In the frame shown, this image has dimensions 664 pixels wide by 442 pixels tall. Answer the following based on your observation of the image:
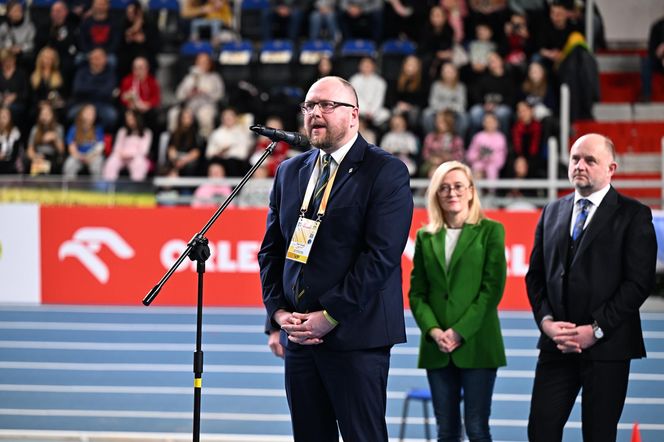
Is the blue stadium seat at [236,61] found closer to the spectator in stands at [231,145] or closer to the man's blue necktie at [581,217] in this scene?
the spectator in stands at [231,145]

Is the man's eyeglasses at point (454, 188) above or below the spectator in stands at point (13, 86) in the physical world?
below

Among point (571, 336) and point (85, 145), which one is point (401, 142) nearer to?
point (85, 145)

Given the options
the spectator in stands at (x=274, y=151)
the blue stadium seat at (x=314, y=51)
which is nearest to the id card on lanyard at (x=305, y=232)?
the spectator in stands at (x=274, y=151)

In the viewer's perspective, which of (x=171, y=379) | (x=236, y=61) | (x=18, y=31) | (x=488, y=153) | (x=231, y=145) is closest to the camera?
(x=171, y=379)

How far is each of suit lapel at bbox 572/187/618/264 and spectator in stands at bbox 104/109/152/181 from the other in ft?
32.1

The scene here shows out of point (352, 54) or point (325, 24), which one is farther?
point (325, 24)

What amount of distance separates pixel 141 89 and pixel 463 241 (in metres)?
10.6

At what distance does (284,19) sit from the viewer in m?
16.8

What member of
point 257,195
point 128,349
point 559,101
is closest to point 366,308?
point 128,349

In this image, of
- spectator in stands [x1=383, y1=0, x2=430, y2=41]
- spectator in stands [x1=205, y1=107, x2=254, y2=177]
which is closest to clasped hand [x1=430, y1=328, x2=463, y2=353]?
spectator in stands [x1=205, y1=107, x2=254, y2=177]

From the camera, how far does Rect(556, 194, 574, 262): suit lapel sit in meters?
5.06

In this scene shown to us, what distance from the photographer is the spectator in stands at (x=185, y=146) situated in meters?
14.1

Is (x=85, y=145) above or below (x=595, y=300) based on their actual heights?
above

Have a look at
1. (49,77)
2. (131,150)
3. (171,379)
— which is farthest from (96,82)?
(171,379)
